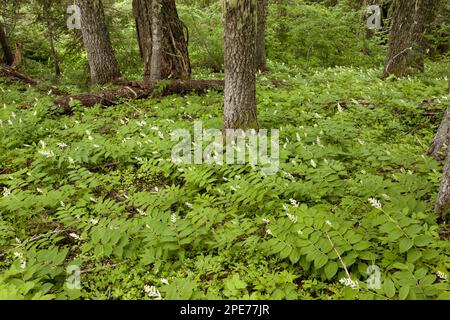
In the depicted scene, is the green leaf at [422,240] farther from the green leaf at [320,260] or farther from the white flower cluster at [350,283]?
the green leaf at [320,260]

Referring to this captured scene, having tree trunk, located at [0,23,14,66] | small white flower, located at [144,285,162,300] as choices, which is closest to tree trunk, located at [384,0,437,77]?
small white flower, located at [144,285,162,300]

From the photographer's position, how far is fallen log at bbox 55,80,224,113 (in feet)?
29.9

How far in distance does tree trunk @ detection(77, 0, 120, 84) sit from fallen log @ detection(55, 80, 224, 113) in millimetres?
1851

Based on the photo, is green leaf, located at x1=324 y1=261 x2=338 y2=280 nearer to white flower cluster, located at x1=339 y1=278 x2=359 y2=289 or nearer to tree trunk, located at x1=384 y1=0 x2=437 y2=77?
white flower cluster, located at x1=339 y1=278 x2=359 y2=289

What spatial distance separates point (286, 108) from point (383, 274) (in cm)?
541

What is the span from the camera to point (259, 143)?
5590 mm

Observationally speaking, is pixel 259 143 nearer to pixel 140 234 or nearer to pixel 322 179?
pixel 322 179

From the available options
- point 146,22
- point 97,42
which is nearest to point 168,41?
point 146,22

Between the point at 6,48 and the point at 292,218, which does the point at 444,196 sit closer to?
the point at 292,218

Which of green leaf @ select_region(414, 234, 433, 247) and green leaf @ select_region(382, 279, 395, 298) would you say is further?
green leaf @ select_region(414, 234, 433, 247)

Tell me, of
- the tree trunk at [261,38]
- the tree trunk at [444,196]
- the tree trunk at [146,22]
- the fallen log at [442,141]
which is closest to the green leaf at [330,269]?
the tree trunk at [444,196]

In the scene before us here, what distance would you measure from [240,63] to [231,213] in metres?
2.60

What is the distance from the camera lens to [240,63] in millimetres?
5695
